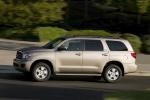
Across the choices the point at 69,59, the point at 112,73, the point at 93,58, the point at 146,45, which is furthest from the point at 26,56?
the point at 146,45

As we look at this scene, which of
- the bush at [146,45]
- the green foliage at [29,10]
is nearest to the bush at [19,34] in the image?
the green foliage at [29,10]

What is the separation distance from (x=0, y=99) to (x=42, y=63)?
4067 mm

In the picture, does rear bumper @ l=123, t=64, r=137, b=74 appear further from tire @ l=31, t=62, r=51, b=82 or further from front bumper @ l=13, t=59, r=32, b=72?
front bumper @ l=13, t=59, r=32, b=72

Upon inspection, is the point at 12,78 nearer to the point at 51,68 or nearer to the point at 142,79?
the point at 51,68

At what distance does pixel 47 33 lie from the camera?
2809cm

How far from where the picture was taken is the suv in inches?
605

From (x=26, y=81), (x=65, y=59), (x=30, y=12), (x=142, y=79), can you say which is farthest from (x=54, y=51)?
(x=30, y=12)

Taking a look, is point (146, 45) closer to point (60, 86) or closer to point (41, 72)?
point (41, 72)

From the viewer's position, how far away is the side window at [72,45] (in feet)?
51.3

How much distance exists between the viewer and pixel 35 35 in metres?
28.2

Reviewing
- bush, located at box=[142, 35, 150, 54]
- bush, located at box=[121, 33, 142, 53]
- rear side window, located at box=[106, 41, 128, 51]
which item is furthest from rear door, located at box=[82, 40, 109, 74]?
bush, located at box=[142, 35, 150, 54]

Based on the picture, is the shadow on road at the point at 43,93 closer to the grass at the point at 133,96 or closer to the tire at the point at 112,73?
the tire at the point at 112,73

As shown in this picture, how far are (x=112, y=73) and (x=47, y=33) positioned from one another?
12.6 meters

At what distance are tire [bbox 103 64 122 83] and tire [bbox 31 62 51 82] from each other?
2.02m
